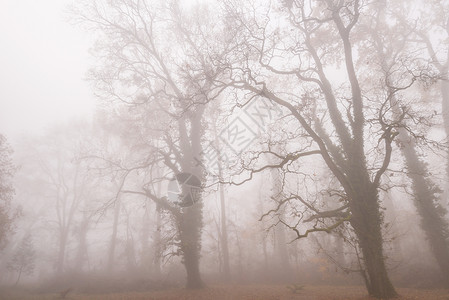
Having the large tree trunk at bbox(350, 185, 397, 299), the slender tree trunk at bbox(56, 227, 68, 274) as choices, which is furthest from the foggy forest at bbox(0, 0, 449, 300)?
the slender tree trunk at bbox(56, 227, 68, 274)

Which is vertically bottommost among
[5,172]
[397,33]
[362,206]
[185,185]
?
[362,206]

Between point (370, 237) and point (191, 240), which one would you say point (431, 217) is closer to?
point (370, 237)

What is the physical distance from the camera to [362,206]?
902 centimetres

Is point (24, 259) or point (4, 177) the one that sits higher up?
point (4, 177)

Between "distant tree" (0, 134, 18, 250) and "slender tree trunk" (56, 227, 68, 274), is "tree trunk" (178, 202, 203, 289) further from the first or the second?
"slender tree trunk" (56, 227, 68, 274)

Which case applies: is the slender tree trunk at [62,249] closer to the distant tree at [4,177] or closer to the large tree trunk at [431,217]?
the distant tree at [4,177]

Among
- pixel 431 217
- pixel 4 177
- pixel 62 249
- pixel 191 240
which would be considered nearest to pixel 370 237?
pixel 191 240

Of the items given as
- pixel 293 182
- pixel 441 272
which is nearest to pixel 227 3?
pixel 441 272

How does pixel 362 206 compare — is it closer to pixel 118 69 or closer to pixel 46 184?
pixel 118 69

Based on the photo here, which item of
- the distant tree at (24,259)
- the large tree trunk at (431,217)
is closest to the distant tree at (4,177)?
the distant tree at (24,259)

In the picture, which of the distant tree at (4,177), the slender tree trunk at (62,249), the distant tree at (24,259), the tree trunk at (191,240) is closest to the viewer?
the tree trunk at (191,240)

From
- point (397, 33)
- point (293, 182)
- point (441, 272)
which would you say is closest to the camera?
point (441, 272)

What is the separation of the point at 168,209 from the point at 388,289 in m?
10.4

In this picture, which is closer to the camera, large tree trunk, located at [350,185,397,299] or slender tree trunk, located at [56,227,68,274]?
large tree trunk, located at [350,185,397,299]
